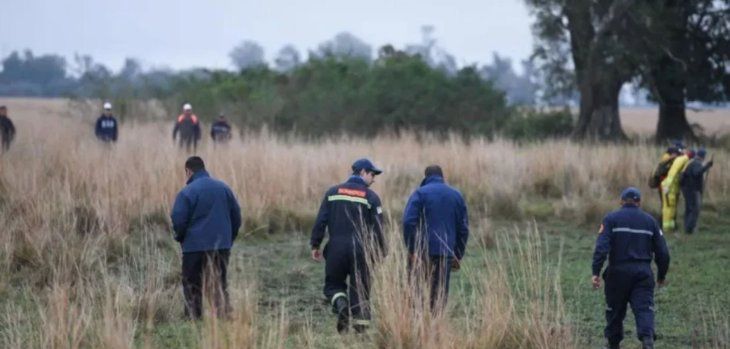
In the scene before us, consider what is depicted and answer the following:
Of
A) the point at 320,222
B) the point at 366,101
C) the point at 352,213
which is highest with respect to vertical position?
the point at 352,213

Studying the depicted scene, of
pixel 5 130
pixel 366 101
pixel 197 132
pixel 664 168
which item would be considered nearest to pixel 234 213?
pixel 664 168

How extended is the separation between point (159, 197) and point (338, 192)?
24.5ft

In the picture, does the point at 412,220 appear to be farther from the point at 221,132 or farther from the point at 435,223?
the point at 221,132

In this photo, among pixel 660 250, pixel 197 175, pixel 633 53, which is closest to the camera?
pixel 660 250

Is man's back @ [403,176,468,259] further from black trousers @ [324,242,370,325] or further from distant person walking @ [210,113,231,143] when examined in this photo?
distant person walking @ [210,113,231,143]

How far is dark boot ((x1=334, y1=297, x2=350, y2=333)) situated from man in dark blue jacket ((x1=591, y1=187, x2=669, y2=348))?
2.06 metres

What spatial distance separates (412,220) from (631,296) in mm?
1893

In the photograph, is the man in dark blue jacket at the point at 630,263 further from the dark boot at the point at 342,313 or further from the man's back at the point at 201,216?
the man's back at the point at 201,216

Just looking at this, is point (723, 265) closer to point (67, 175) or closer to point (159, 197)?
point (159, 197)

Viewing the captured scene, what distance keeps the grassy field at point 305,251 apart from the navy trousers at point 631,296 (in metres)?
0.32

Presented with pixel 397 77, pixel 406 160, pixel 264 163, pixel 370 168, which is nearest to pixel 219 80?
pixel 397 77

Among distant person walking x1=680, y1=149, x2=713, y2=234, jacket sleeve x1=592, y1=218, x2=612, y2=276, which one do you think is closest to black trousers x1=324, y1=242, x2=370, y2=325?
jacket sleeve x1=592, y1=218, x2=612, y2=276

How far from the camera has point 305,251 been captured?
54.7ft

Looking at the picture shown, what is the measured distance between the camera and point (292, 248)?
1698cm
